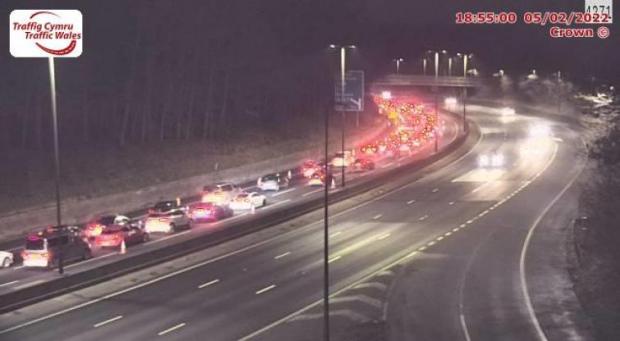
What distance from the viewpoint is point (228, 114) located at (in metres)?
100

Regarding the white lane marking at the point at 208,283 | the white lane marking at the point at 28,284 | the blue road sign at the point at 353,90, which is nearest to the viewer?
the white lane marking at the point at 28,284

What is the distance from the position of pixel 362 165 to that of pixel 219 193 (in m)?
23.0

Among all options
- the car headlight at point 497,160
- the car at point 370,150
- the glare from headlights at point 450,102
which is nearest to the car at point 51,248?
the car at point 370,150

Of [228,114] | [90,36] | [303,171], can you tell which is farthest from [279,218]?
[228,114]

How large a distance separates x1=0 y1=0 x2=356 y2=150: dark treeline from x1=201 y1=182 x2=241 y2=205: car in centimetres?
1422

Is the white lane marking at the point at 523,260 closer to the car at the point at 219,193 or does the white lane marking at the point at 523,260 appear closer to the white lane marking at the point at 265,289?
the white lane marking at the point at 265,289

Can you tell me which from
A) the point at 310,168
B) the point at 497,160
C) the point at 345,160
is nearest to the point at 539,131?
the point at 497,160

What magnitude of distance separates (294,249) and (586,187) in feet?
90.4

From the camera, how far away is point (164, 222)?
50781mm

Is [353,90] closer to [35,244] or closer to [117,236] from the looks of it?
[117,236]

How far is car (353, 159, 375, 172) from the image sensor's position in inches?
3194

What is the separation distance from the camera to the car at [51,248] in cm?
3950

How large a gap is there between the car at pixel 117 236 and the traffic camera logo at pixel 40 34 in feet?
32.8

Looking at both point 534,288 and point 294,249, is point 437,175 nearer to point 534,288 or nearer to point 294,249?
point 294,249
